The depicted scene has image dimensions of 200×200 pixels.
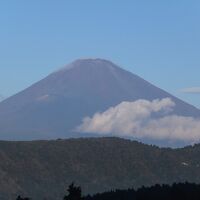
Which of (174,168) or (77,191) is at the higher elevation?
(174,168)

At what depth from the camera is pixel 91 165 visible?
592 ft

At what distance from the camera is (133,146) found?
194 meters

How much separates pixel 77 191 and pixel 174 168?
155m

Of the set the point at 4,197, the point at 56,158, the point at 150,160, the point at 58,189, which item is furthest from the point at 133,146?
the point at 4,197

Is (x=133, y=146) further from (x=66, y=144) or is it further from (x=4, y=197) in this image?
(x=4, y=197)

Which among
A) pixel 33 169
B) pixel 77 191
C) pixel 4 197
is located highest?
pixel 33 169

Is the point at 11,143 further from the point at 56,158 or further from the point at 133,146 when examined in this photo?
the point at 133,146

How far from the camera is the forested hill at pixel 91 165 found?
164 metres

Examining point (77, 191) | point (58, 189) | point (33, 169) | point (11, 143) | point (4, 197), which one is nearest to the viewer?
point (77, 191)

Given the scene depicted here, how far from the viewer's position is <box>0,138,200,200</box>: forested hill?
164 m

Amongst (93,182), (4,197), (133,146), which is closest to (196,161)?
(133,146)

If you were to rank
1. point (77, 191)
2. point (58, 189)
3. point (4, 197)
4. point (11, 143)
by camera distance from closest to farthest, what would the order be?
point (77, 191)
point (4, 197)
point (58, 189)
point (11, 143)

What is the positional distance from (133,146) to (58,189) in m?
39.3

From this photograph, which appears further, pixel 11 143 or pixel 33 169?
pixel 11 143
